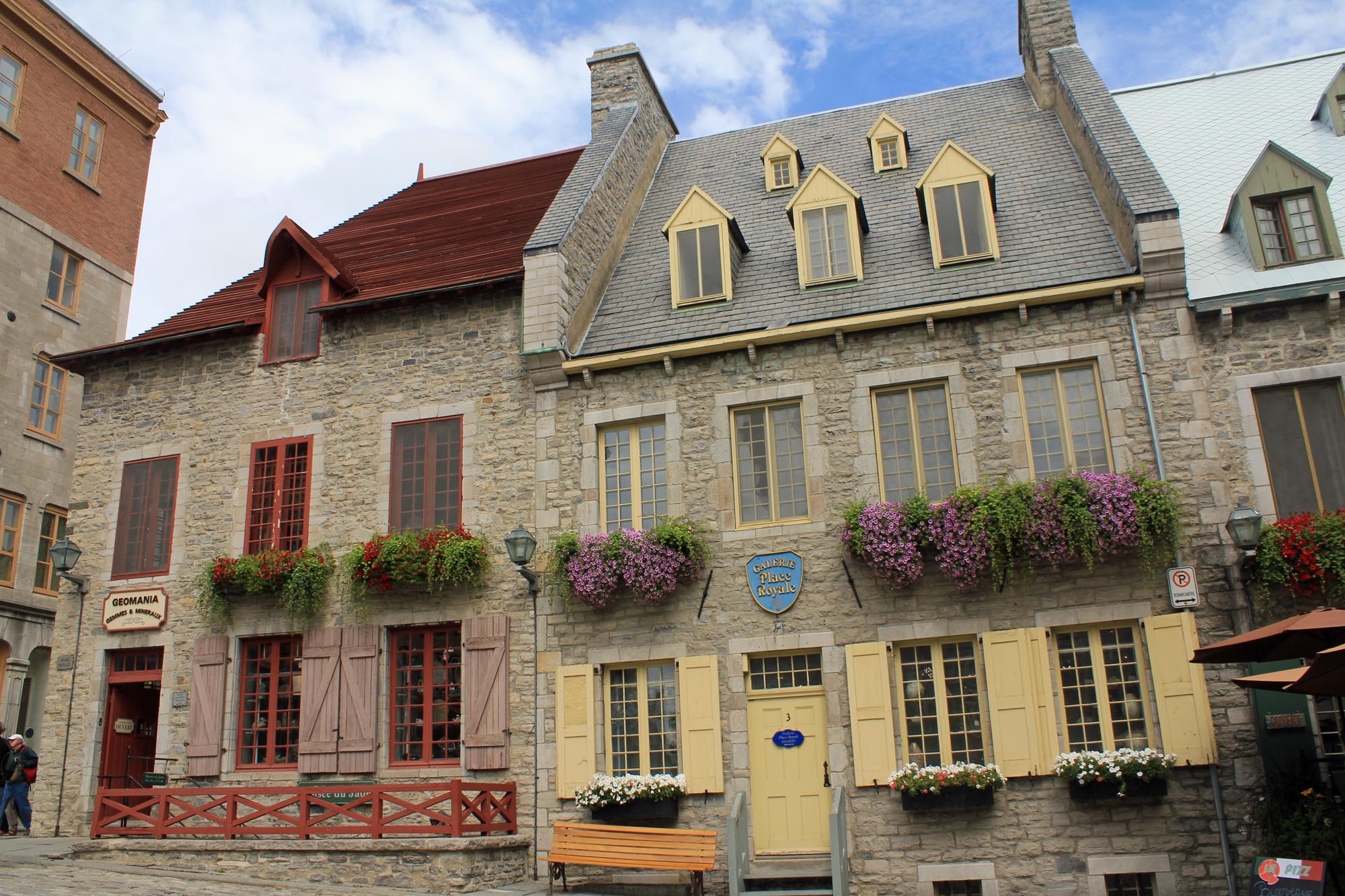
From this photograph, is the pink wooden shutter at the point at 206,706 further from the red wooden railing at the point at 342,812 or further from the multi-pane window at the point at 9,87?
the multi-pane window at the point at 9,87

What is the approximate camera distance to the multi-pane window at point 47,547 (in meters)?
20.7

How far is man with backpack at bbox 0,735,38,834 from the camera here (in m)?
14.9

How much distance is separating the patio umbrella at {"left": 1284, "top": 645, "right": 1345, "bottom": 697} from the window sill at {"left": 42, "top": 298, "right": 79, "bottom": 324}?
2134 centimetres

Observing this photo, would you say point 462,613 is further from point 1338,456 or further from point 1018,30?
point 1018,30

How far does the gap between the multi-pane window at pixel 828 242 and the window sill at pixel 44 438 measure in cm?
1522

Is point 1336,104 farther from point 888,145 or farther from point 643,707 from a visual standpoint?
point 643,707

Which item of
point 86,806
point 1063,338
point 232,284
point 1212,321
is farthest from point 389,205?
point 1212,321

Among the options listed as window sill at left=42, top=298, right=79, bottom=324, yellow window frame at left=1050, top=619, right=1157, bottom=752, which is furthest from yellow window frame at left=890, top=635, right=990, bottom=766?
window sill at left=42, top=298, right=79, bottom=324

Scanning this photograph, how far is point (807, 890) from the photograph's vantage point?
1066 centimetres

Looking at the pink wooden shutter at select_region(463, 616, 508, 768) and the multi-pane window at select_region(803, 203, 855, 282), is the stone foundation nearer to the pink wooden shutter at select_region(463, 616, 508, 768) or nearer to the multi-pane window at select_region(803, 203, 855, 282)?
the pink wooden shutter at select_region(463, 616, 508, 768)

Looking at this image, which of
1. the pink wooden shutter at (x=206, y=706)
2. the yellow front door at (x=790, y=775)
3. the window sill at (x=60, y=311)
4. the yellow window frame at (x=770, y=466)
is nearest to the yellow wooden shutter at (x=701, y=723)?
the yellow front door at (x=790, y=775)

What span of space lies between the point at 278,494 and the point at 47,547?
9.17m

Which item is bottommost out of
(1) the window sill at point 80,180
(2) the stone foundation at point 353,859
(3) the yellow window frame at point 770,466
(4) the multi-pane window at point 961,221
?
(2) the stone foundation at point 353,859

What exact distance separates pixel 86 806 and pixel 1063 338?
13.2 meters
